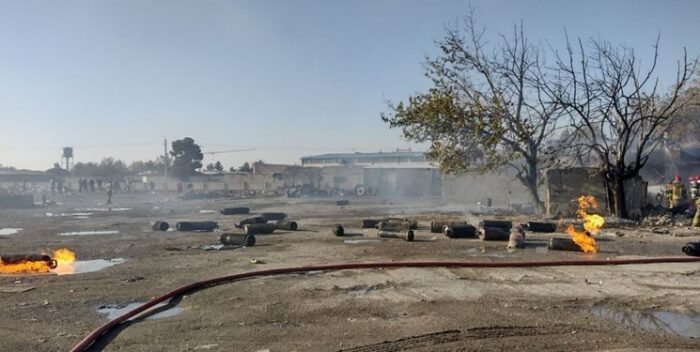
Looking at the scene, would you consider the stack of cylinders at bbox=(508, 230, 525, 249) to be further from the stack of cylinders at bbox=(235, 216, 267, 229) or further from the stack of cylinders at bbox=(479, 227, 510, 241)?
the stack of cylinders at bbox=(235, 216, 267, 229)

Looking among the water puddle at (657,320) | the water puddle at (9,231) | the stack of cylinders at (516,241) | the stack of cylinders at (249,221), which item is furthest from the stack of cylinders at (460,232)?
the water puddle at (9,231)

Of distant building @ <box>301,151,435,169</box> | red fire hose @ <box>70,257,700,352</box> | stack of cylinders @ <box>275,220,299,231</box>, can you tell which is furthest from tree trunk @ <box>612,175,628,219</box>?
distant building @ <box>301,151,435,169</box>

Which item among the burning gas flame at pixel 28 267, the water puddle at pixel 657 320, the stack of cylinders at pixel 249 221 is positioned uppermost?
the stack of cylinders at pixel 249 221

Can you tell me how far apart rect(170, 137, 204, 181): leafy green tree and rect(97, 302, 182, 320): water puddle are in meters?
80.7

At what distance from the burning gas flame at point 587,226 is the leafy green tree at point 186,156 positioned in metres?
72.7

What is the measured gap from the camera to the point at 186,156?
87688 mm

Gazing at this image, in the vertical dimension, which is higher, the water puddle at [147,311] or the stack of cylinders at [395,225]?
the stack of cylinders at [395,225]

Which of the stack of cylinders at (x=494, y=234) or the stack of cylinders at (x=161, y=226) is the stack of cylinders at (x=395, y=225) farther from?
the stack of cylinders at (x=161, y=226)

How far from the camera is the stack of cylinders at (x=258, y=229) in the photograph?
54.3 feet

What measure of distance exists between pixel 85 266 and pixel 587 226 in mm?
14475

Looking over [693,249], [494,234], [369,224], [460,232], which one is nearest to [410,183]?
[369,224]

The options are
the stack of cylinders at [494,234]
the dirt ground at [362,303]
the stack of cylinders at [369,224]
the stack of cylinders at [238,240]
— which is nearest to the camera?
the dirt ground at [362,303]

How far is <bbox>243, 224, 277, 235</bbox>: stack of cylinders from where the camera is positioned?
1655 centimetres

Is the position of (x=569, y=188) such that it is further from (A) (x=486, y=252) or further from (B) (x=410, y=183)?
(B) (x=410, y=183)
